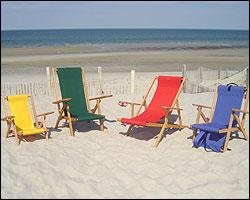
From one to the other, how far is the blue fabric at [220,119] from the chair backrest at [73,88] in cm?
237

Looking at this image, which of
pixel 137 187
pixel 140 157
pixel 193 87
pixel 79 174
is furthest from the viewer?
pixel 193 87

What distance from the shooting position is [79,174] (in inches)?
182

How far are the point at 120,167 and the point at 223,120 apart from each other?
2.15 metres

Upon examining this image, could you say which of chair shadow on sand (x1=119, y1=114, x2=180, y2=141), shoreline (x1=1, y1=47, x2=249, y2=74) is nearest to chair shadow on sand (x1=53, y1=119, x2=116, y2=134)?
chair shadow on sand (x1=119, y1=114, x2=180, y2=141)

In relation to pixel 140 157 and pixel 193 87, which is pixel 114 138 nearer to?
pixel 140 157

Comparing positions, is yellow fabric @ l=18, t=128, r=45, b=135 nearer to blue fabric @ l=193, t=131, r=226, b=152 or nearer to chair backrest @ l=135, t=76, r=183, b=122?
chair backrest @ l=135, t=76, r=183, b=122

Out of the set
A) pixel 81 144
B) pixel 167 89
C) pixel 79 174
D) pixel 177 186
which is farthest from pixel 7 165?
pixel 167 89

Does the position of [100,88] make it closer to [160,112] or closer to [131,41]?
[160,112]

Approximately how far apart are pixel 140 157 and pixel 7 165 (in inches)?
76.5

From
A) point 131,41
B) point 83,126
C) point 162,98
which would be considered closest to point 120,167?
point 162,98

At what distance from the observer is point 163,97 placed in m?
6.82

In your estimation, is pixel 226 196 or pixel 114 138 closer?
pixel 226 196

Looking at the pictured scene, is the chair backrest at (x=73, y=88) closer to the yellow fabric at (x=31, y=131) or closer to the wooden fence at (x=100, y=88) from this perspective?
the yellow fabric at (x=31, y=131)

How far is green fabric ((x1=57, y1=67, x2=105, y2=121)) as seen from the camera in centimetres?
684
